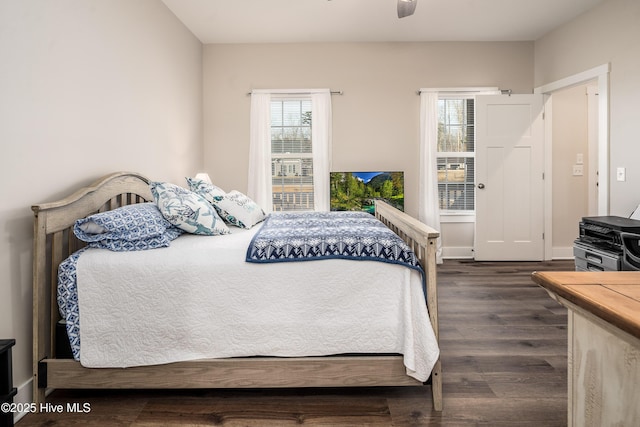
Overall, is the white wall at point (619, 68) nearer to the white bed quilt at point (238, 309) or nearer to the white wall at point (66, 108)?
the white bed quilt at point (238, 309)

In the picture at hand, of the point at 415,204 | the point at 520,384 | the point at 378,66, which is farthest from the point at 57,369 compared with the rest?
the point at 378,66

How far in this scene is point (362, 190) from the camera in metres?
4.85

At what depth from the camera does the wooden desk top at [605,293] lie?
658 millimetres

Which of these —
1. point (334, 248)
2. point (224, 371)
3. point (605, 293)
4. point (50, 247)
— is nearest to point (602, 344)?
point (605, 293)

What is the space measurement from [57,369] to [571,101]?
584cm

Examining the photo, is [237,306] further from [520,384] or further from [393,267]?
[520,384]

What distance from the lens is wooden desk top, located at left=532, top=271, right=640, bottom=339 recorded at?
0.66 metres

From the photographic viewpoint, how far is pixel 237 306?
1.82 metres

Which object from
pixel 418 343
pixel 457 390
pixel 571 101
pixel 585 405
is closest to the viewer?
pixel 585 405

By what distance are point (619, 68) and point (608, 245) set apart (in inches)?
67.6

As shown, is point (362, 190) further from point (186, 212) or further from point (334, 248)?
point (334, 248)

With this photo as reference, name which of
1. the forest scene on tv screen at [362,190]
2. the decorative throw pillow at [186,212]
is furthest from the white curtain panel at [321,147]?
the decorative throw pillow at [186,212]

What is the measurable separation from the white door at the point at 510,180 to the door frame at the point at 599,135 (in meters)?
0.07

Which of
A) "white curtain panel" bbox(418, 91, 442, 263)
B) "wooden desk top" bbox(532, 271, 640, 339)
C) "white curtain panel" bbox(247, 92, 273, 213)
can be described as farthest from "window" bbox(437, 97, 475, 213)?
"wooden desk top" bbox(532, 271, 640, 339)
